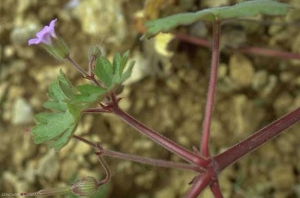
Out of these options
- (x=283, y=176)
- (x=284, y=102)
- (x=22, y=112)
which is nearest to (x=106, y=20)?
(x=22, y=112)

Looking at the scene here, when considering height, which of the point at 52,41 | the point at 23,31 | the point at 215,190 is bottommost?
the point at 215,190

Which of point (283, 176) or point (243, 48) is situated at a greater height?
point (243, 48)

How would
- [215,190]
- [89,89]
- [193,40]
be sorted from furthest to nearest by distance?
1. [193,40]
2. [215,190]
3. [89,89]

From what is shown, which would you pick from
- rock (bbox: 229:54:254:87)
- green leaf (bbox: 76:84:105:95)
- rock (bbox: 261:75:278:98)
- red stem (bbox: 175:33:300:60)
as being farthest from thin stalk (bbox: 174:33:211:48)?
green leaf (bbox: 76:84:105:95)

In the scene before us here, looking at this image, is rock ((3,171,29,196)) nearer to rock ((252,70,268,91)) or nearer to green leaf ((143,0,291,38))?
rock ((252,70,268,91))

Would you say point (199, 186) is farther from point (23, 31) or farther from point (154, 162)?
point (23, 31)

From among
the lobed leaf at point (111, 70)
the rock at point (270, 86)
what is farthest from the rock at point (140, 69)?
the lobed leaf at point (111, 70)

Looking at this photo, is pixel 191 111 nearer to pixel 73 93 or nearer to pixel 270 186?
pixel 270 186

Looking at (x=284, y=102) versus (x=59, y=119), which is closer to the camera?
(x=59, y=119)
